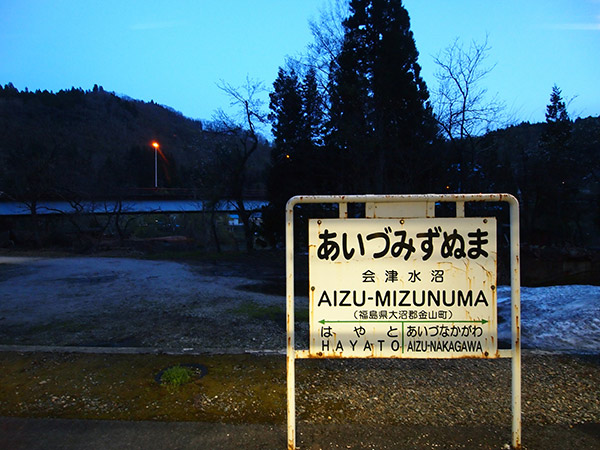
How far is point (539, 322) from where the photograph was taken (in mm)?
5352

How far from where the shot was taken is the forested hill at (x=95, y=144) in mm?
24500

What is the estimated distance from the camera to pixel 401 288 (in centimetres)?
247

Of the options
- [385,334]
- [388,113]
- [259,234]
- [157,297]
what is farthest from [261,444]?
[259,234]

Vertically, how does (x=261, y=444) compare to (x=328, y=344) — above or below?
below

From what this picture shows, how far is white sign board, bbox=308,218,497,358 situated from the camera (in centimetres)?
246

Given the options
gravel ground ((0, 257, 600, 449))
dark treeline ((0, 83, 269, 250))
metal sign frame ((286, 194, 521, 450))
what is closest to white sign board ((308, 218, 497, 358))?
metal sign frame ((286, 194, 521, 450))

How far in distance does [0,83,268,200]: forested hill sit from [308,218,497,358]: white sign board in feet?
63.6

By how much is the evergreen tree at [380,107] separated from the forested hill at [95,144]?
6.51 metres

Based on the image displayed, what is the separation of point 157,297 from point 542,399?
688 cm

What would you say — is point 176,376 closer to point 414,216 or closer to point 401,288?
point 401,288

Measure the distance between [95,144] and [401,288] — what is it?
171ft

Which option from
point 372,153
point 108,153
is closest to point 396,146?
point 372,153

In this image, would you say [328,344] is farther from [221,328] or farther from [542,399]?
[221,328]

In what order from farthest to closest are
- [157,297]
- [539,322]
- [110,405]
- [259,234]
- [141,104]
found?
1. [141,104]
2. [259,234]
3. [157,297]
4. [539,322]
5. [110,405]
